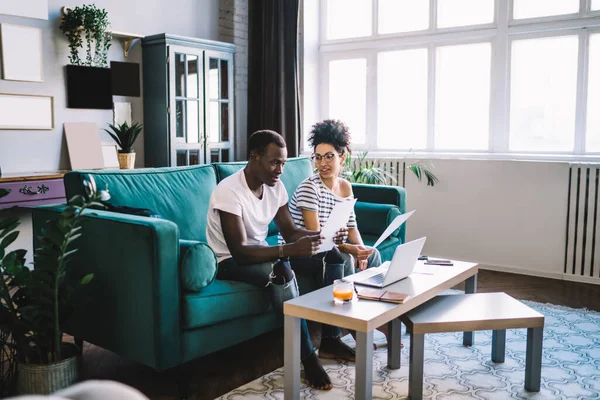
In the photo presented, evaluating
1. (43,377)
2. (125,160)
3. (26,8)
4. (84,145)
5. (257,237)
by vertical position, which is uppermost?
(26,8)

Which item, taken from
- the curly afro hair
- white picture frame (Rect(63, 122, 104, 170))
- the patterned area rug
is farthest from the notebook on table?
white picture frame (Rect(63, 122, 104, 170))

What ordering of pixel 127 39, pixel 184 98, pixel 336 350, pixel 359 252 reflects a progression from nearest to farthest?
pixel 336 350 < pixel 359 252 < pixel 127 39 < pixel 184 98

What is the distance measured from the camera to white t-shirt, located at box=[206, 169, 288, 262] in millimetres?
2273

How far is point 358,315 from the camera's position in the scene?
1.81m

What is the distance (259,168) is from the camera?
2.38m

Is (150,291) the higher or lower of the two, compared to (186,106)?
lower

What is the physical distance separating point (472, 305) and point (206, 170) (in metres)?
1.47

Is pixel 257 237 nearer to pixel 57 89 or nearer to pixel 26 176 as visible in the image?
pixel 26 176

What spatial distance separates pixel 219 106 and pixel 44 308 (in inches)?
122

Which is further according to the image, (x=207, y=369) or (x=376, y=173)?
(x=376, y=173)

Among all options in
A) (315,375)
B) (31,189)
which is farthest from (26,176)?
(315,375)

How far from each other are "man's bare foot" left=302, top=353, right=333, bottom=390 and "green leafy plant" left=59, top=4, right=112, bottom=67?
286 cm

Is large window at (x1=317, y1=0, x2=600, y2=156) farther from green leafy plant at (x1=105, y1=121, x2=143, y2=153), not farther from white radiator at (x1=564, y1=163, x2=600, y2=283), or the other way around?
green leafy plant at (x1=105, y1=121, x2=143, y2=153)

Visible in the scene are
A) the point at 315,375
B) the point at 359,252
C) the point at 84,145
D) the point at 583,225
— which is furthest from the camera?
the point at 84,145
